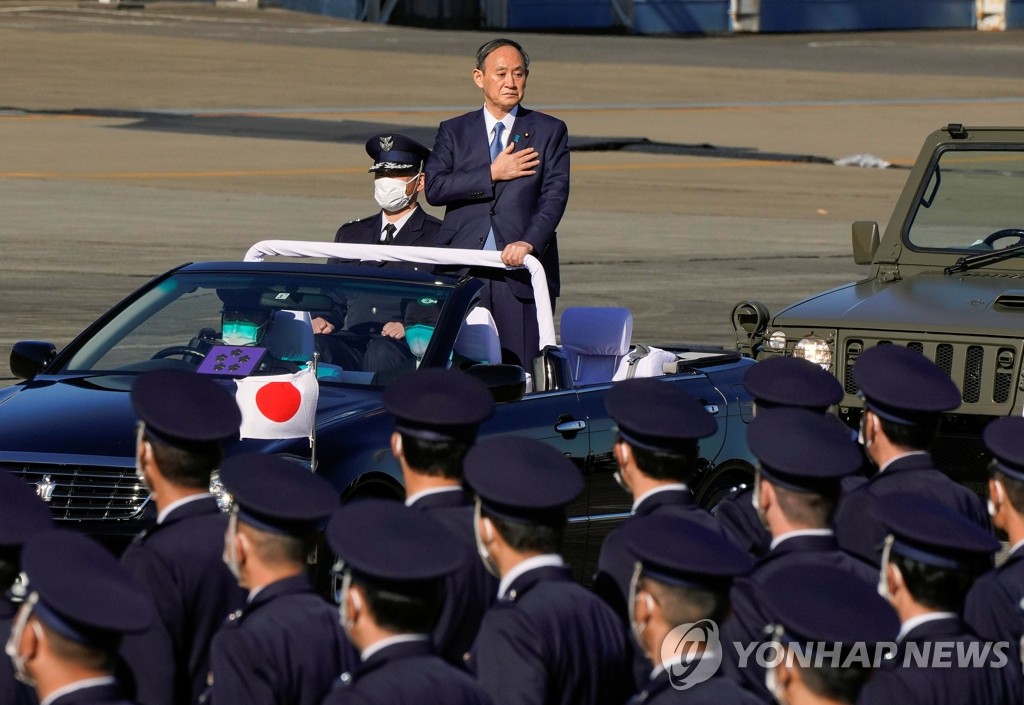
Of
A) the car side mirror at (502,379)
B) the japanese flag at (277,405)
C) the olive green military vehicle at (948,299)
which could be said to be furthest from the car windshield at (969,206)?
the japanese flag at (277,405)

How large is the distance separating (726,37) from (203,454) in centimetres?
5982

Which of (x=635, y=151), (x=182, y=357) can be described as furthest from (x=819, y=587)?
(x=635, y=151)

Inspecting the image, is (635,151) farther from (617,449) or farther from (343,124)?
(617,449)

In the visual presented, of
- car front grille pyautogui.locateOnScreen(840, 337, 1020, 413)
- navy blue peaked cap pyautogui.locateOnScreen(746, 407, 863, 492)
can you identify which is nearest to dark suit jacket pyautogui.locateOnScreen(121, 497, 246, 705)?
navy blue peaked cap pyautogui.locateOnScreen(746, 407, 863, 492)

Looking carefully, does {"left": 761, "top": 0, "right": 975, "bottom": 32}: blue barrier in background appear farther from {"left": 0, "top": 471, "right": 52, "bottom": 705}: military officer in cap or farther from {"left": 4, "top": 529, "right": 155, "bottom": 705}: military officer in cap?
{"left": 4, "top": 529, "right": 155, "bottom": 705}: military officer in cap

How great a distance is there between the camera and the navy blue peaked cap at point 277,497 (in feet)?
14.5

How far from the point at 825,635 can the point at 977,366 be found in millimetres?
6216

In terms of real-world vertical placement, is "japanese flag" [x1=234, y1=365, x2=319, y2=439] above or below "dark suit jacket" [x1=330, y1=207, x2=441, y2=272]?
below

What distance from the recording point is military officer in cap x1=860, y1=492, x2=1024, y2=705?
14.1 feet

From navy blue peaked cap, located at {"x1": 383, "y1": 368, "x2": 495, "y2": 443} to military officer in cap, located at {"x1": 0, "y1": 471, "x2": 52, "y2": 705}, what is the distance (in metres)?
1.08

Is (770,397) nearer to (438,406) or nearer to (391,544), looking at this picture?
(438,406)

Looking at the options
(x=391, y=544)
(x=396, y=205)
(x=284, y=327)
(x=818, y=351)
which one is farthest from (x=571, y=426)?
(x=391, y=544)

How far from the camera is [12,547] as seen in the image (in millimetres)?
4461

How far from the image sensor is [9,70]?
140 feet
